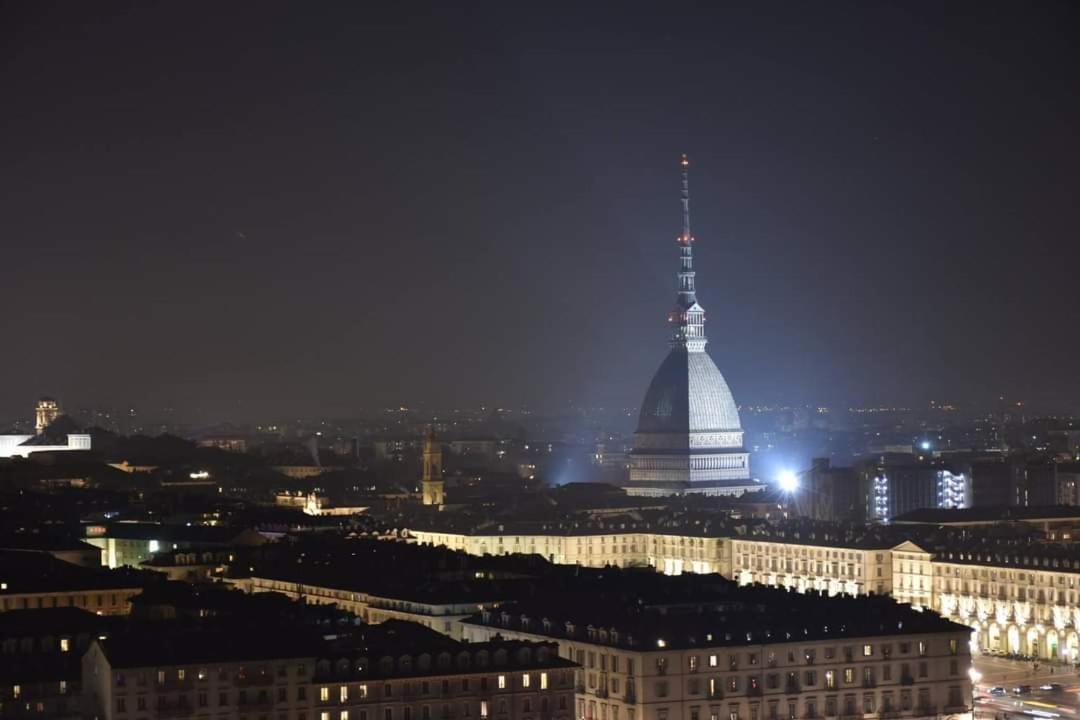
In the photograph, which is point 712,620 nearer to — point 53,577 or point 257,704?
point 257,704

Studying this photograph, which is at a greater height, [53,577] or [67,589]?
[53,577]

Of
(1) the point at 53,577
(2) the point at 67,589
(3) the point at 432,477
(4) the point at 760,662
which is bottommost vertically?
(4) the point at 760,662

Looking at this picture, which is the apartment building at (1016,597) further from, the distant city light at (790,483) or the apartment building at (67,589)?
the distant city light at (790,483)

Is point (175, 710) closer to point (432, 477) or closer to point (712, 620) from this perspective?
point (712, 620)

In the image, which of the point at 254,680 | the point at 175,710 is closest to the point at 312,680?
the point at 254,680

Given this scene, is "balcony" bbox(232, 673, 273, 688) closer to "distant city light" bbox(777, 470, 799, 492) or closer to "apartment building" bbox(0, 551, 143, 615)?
"apartment building" bbox(0, 551, 143, 615)

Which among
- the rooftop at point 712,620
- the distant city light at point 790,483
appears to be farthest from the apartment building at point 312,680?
the distant city light at point 790,483

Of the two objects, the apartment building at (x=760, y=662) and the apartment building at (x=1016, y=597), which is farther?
the apartment building at (x=1016, y=597)

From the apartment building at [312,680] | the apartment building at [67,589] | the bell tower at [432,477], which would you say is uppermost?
the bell tower at [432,477]

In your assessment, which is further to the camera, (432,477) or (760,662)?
(432,477)

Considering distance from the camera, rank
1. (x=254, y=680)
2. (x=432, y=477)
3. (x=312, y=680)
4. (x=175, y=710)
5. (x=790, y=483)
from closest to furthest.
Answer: (x=175, y=710) < (x=254, y=680) < (x=312, y=680) < (x=432, y=477) < (x=790, y=483)

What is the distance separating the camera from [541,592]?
323 feet

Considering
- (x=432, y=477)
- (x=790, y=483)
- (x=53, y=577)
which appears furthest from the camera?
(x=790, y=483)

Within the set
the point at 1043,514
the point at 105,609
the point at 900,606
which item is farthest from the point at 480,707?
the point at 1043,514
